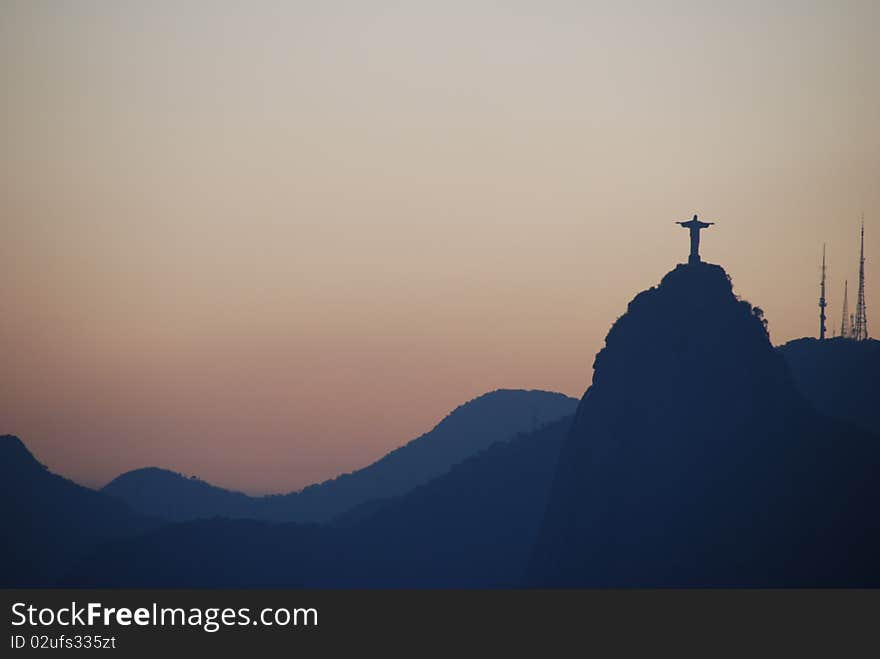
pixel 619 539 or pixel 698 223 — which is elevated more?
pixel 698 223

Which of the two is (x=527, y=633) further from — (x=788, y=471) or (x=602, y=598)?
(x=788, y=471)

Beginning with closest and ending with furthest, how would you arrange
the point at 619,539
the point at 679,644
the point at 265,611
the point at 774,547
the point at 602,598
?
the point at 265,611, the point at 679,644, the point at 602,598, the point at 774,547, the point at 619,539

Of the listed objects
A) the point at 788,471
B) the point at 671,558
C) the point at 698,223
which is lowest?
the point at 671,558

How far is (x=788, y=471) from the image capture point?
18938 cm

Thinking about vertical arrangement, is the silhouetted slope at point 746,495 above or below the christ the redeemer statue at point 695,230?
below

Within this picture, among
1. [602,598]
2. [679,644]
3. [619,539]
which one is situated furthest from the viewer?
[619,539]

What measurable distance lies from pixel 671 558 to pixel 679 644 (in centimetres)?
9192

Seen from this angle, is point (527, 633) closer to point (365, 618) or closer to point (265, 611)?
point (365, 618)

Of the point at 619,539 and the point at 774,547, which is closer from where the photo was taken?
the point at 774,547

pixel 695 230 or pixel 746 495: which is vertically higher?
pixel 695 230

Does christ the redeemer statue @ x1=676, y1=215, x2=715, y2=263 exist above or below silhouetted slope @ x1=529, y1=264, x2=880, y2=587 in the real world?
above

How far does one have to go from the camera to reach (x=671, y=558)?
191750mm

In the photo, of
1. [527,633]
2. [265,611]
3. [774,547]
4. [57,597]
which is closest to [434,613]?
[527,633]

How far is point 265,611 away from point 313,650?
14.8ft
